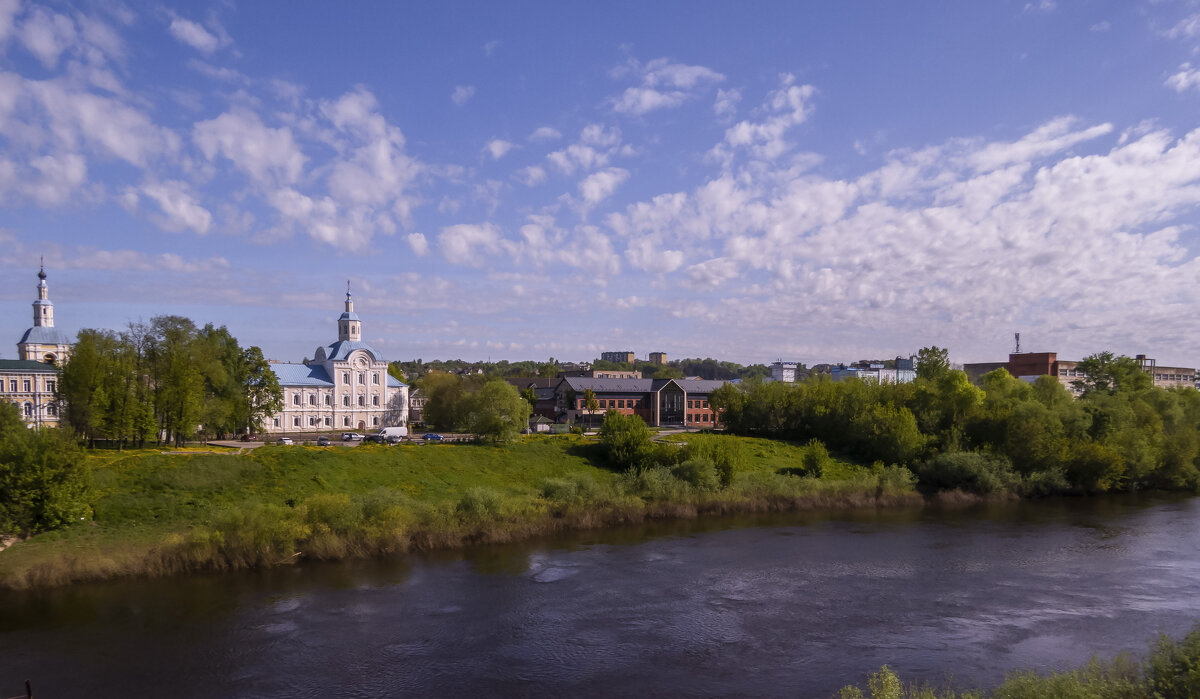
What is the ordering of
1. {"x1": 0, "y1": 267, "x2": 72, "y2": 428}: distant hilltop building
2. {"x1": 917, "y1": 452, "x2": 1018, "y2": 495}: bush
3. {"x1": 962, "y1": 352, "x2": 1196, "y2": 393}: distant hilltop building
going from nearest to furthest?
1. {"x1": 917, "y1": 452, "x2": 1018, "y2": 495}: bush
2. {"x1": 0, "y1": 267, "x2": 72, "y2": 428}: distant hilltop building
3. {"x1": 962, "y1": 352, "x2": 1196, "y2": 393}: distant hilltop building

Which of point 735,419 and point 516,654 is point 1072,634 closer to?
point 516,654

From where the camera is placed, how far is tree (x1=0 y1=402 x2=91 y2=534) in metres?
24.7

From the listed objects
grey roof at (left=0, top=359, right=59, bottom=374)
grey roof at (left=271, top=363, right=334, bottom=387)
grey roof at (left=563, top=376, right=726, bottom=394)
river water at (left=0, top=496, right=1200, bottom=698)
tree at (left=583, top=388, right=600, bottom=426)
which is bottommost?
river water at (left=0, top=496, right=1200, bottom=698)

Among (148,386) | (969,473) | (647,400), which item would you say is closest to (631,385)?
(647,400)

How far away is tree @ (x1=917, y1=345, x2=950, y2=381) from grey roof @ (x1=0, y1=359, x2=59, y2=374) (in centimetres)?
7443

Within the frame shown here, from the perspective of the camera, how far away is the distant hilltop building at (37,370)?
5544 centimetres

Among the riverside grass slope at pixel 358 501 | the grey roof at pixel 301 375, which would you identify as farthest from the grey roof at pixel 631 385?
the riverside grass slope at pixel 358 501

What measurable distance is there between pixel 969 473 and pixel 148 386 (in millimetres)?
50858

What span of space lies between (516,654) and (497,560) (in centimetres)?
942

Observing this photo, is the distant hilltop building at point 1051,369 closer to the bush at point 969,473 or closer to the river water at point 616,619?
the bush at point 969,473

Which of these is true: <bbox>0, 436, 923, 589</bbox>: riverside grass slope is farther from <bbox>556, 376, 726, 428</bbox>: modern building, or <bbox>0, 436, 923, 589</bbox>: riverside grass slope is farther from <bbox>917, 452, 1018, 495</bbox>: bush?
<bbox>556, 376, 726, 428</bbox>: modern building

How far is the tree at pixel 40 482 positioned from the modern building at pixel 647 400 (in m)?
51.1

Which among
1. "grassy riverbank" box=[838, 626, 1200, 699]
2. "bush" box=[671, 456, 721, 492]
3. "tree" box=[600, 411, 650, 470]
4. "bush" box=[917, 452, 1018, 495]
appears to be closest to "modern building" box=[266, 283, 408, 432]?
"tree" box=[600, 411, 650, 470]

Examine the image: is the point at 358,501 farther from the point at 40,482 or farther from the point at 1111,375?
the point at 1111,375
